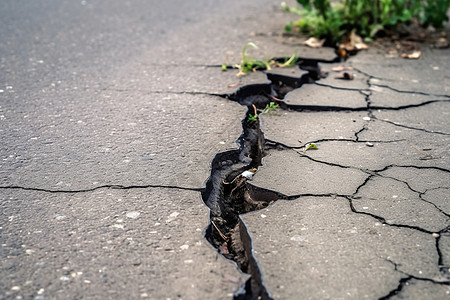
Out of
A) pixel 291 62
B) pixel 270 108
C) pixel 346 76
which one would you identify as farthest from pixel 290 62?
pixel 270 108

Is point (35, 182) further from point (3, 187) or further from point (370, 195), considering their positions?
point (370, 195)

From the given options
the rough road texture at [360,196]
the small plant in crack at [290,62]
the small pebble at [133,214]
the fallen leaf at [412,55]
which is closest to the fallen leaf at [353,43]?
the fallen leaf at [412,55]

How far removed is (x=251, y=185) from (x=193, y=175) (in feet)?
0.83

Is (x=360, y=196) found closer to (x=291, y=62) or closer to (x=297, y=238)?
(x=297, y=238)

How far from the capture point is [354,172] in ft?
7.30

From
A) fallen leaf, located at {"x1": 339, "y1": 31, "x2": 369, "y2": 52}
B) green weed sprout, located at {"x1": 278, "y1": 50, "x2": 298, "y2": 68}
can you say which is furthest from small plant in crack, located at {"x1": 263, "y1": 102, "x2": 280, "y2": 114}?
fallen leaf, located at {"x1": 339, "y1": 31, "x2": 369, "y2": 52}

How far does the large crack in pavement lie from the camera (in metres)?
1.70

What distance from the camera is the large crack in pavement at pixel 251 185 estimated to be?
5.57 feet

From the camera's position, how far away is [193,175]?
217 centimetres

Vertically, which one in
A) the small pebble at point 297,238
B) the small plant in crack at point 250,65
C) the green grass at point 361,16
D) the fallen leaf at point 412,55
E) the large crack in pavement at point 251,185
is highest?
the green grass at point 361,16

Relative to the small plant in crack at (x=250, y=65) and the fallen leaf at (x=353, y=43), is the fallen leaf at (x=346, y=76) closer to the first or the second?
the small plant in crack at (x=250, y=65)

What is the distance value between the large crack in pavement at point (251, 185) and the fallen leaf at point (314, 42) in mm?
658

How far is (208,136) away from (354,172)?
74 cm

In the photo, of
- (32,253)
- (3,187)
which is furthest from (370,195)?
(3,187)
